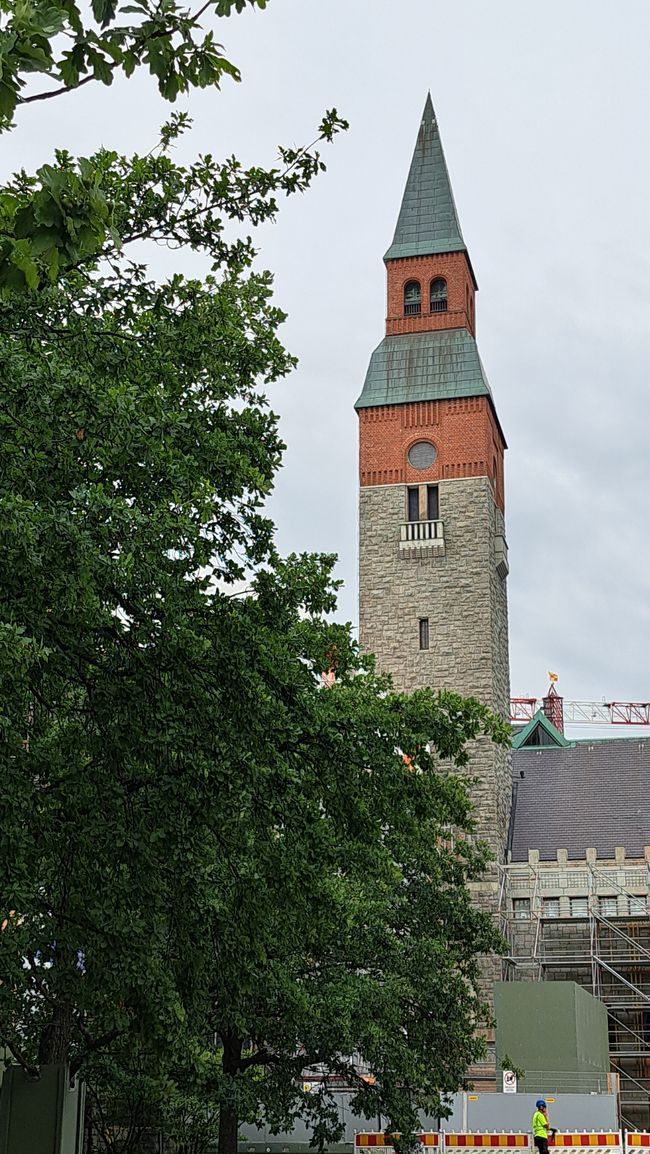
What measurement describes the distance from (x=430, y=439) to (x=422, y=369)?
9.56ft

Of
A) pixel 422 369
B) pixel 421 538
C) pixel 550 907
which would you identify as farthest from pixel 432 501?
pixel 550 907

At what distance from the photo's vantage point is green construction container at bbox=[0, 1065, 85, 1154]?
40.7ft

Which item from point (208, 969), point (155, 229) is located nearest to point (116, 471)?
point (155, 229)

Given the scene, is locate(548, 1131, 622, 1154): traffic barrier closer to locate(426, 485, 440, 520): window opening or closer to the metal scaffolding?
the metal scaffolding

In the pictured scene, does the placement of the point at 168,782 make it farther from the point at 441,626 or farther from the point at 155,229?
the point at 441,626

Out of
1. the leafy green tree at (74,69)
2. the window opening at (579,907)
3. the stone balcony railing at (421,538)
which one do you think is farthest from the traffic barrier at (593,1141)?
the stone balcony railing at (421,538)

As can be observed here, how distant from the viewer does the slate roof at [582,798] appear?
147ft

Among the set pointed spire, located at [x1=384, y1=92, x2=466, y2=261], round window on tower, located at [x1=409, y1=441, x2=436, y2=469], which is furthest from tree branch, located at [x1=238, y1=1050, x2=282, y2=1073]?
pointed spire, located at [x1=384, y1=92, x2=466, y2=261]

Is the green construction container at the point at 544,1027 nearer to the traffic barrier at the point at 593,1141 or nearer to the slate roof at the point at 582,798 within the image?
the slate roof at the point at 582,798

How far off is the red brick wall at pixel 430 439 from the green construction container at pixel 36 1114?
35342 millimetres

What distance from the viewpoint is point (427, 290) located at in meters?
49.4

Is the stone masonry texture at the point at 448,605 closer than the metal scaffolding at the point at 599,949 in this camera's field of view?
No

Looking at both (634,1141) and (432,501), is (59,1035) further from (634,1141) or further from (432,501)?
(432,501)

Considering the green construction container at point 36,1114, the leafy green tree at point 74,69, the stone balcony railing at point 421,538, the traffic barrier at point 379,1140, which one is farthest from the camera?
the stone balcony railing at point 421,538
